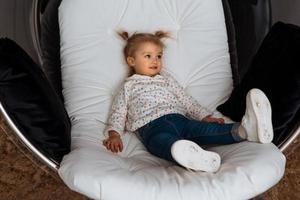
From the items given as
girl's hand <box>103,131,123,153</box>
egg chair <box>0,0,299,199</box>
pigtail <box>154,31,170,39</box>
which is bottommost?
girl's hand <box>103,131,123,153</box>

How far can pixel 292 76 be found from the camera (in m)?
1.56

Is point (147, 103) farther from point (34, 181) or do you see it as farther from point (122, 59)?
point (34, 181)

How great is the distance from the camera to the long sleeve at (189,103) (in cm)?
176

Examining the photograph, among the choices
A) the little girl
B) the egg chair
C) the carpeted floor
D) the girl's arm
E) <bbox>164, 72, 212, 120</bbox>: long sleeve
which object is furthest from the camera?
the carpeted floor

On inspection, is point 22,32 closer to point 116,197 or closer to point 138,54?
point 138,54

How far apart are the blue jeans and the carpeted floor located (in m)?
0.49

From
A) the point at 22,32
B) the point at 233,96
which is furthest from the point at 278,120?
the point at 22,32

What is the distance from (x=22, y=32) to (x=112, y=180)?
2.75ft

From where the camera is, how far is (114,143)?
1.64 metres

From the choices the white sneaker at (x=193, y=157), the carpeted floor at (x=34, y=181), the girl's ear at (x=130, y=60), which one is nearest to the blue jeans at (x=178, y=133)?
the white sneaker at (x=193, y=157)

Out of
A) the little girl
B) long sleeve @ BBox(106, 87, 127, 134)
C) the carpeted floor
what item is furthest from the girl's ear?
the carpeted floor

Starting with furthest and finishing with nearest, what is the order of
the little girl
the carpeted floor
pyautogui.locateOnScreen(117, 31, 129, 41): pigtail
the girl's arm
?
the carpeted floor → pyautogui.locateOnScreen(117, 31, 129, 41): pigtail → the girl's arm → the little girl

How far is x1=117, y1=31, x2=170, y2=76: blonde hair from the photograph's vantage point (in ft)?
5.96

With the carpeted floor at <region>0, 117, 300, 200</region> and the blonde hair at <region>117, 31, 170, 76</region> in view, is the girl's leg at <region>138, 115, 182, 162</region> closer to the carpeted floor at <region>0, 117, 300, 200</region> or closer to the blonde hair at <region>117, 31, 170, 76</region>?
the blonde hair at <region>117, 31, 170, 76</region>
